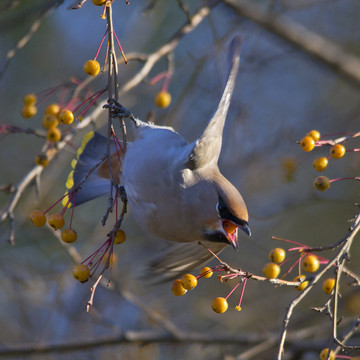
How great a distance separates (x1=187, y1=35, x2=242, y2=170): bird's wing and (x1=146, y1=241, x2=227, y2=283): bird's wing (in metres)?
0.61

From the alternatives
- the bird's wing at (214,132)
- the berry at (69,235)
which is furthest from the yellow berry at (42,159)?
the bird's wing at (214,132)

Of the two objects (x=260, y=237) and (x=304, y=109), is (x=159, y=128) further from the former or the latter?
(x=304, y=109)

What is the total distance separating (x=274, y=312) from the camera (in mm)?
5438

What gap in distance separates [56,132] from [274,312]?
10.6 ft

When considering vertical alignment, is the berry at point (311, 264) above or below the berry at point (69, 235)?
below

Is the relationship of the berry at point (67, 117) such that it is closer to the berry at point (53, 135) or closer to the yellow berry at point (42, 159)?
the berry at point (53, 135)

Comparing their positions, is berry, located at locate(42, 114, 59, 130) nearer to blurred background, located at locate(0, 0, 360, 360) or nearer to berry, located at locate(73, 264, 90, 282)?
blurred background, located at locate(0, 0, 360, 360)

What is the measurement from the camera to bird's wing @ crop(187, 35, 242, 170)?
2822mm

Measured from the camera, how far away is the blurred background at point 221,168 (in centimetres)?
451

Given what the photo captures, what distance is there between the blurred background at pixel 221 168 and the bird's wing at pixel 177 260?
19.1 inches

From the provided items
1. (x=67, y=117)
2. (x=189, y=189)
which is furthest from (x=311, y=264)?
(x=67, y=117)

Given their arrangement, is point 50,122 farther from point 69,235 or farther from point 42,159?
point 69,235

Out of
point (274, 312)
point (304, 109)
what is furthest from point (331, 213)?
point (274, 312)

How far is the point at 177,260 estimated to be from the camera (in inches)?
132
